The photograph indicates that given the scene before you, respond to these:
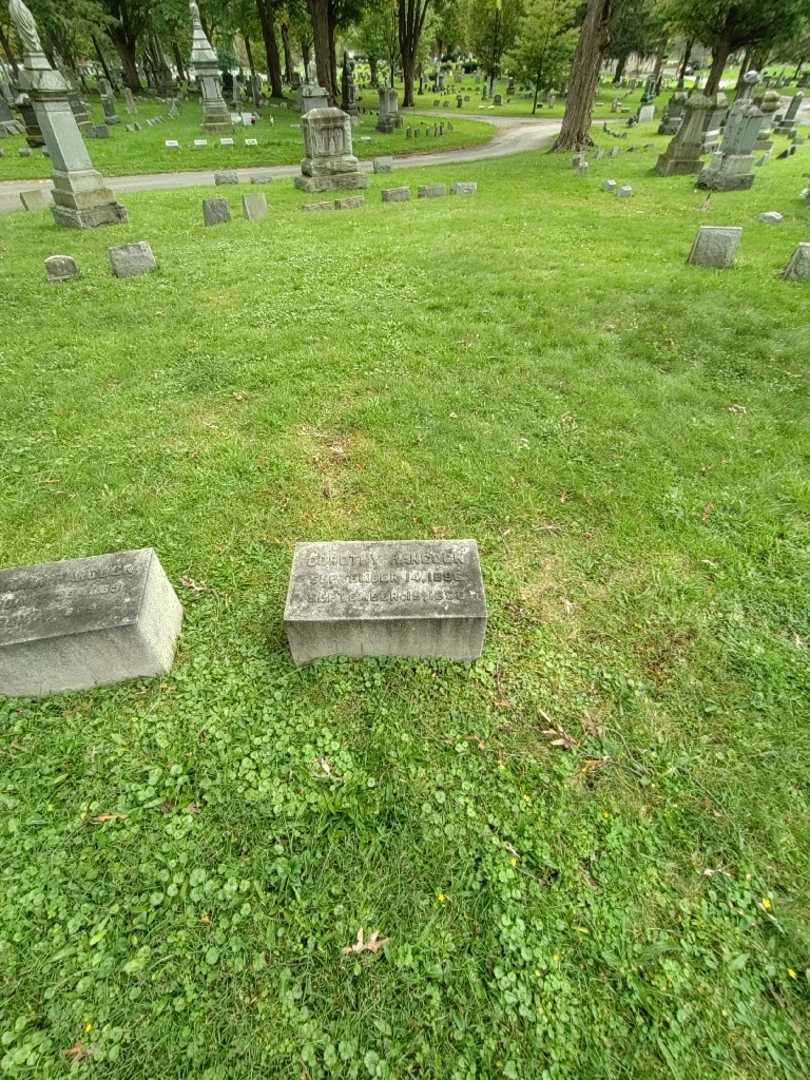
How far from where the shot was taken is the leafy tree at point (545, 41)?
116ft

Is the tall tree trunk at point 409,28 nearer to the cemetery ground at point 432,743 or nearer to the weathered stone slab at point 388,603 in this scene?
the cemetery ground at point 432,743

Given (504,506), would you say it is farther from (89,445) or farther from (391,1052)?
(89,445)

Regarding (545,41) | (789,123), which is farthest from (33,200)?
(545,41)

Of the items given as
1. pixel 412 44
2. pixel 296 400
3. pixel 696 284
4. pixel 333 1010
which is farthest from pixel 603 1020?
pixel 412 44

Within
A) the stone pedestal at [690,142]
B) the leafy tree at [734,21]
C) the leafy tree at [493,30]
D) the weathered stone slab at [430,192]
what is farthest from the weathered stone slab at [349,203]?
the leafy tree at [493,30]

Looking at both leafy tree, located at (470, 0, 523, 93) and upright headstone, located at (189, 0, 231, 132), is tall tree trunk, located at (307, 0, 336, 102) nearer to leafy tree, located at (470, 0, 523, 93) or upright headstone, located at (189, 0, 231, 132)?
upright headstone, located at (189, 0, 231, 132)

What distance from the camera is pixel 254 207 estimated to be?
43.4 feet

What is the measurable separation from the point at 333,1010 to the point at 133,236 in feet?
46.7

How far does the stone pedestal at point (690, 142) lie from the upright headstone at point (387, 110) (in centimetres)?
1653

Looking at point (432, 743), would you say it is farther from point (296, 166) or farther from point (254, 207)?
point (296, 166)

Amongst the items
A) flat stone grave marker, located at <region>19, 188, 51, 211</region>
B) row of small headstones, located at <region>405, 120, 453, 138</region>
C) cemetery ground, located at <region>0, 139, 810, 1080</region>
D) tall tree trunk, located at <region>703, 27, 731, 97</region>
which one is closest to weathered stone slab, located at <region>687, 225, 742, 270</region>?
cemetery ground, located at <region>0, 139, 810, 1080</region>

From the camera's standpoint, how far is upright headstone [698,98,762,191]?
13.9 m

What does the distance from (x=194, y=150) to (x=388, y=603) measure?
87.0 feet

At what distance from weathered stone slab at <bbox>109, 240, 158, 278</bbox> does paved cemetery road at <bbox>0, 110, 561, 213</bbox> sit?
8052 millimetres
